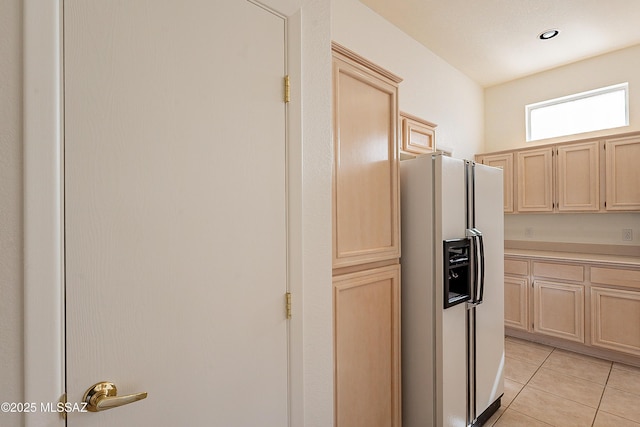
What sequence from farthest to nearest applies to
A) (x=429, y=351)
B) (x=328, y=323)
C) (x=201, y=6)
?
1. (x=429, y=351)
2. (x=328, y=323)
3. (x=201, y=6)

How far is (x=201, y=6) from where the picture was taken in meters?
1.00

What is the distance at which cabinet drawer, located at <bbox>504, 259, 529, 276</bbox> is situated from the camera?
3.64 metres

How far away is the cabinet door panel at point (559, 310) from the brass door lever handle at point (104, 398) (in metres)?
4.04

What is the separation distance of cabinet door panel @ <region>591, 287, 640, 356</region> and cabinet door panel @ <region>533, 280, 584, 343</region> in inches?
4.4

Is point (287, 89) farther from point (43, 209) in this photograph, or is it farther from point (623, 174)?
point (623, 174)

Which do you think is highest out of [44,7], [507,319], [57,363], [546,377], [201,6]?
[201,6]

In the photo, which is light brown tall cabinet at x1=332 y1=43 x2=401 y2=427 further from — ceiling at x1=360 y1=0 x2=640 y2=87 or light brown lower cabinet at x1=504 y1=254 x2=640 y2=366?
light brown lower cabinet at x1=504 y1=254 x2=640 y2=366

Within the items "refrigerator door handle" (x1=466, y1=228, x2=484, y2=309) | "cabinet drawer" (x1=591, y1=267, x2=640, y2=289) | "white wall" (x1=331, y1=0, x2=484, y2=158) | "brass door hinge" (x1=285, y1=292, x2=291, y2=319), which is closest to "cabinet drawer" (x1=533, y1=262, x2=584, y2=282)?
"cabinet drawer" (x1=591, y1=267, x2=640, y2=289)

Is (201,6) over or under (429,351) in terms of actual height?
over

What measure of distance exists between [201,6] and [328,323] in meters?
1.31

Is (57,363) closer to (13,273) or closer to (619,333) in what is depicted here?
(13,273)

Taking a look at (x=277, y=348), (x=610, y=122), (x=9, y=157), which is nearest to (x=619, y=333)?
(x=610, y=122)

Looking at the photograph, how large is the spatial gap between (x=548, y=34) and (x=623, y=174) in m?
1.67

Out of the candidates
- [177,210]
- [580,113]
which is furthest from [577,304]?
[177,210]
